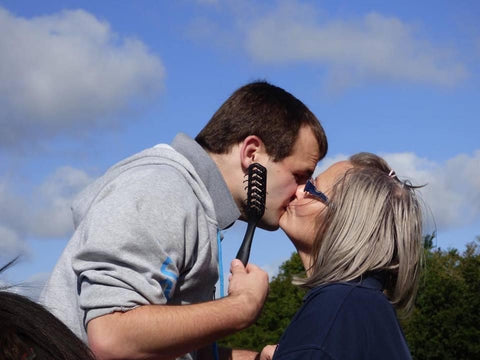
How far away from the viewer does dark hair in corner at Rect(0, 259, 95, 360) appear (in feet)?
4.89

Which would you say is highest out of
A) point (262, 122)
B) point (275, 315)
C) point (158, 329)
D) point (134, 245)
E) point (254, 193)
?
point (275, 315)

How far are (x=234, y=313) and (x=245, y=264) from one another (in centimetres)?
65

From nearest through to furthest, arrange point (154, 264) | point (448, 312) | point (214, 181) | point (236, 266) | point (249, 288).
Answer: point (154, 264) < point (249, 288) < point (236, 266) < point (214, 181) < point (448, 312)

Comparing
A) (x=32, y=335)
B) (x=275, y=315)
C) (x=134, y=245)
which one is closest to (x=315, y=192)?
(x=134, y=245)

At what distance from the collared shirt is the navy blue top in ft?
2.99

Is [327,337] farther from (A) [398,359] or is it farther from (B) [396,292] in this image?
(B) [396,292]

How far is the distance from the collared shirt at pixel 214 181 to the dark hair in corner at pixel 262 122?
0.44 metres

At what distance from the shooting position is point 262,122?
16.2 ft

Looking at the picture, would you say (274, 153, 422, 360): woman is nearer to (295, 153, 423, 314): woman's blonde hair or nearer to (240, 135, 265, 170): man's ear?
(295, 153, 423, 314): woman's blonde hair

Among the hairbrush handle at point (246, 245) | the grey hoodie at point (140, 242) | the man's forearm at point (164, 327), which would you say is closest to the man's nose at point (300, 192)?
the hairbrush handle at point (246, 245)

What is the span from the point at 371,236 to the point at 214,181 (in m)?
1.02

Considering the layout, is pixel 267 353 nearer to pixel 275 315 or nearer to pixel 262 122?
pixel 262 122

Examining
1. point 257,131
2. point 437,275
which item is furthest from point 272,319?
point 257,131

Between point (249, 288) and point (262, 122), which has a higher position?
point (262, 122)
